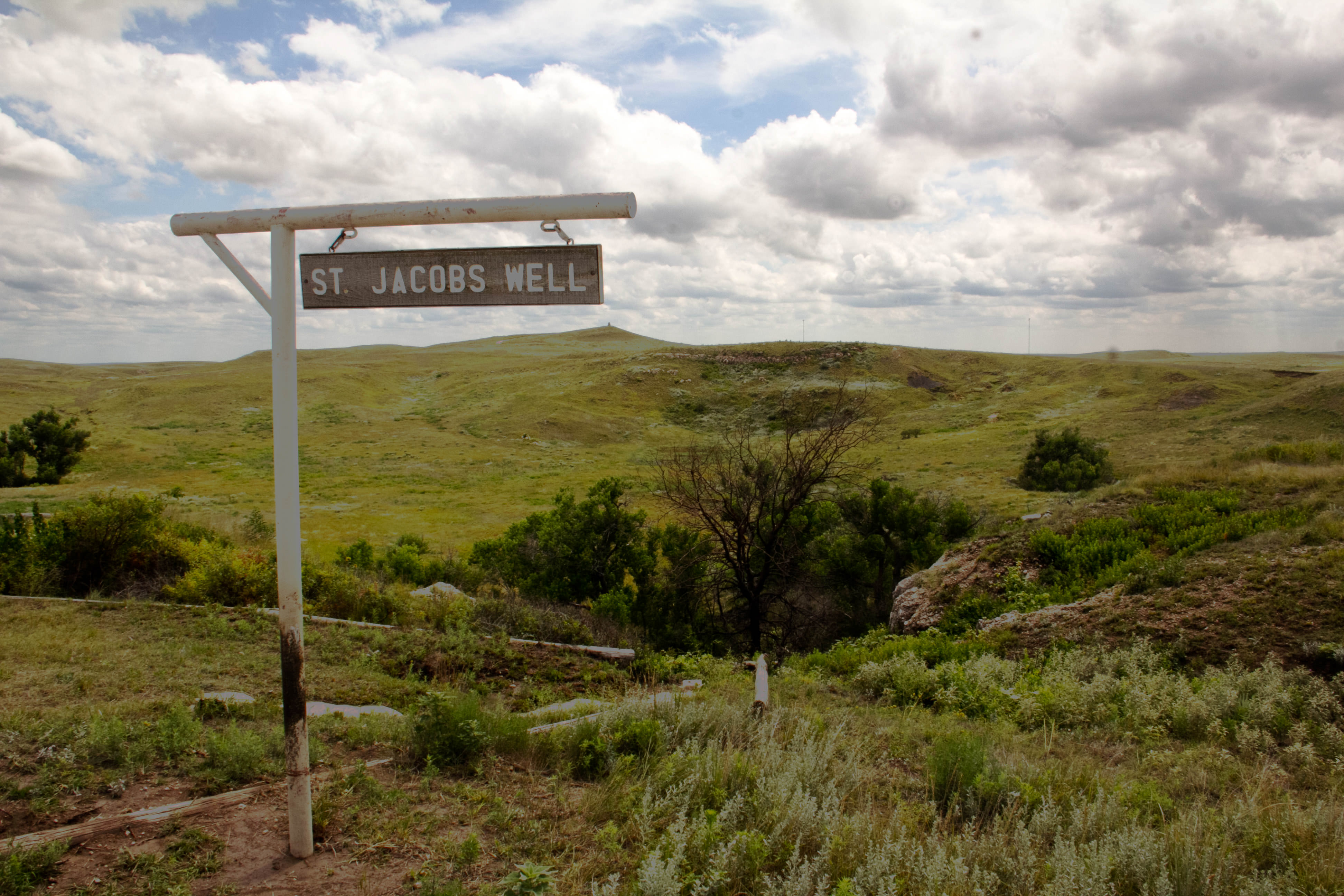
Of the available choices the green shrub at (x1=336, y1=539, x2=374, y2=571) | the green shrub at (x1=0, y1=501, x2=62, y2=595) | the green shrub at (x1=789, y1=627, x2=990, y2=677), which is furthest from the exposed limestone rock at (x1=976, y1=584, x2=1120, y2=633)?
the green shrub at (x1=0, y1=501, x2=62, y2=595)

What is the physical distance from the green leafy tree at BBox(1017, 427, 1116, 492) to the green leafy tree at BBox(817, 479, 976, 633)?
13.5 metres

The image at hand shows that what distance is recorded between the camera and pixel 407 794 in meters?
3.87

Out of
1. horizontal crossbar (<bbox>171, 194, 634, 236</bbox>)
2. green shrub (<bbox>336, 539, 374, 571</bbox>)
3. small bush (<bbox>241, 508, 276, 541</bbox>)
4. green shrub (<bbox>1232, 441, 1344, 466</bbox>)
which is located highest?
horizontal crossbar (<bbox>171, 194, 634, 236</bbox>)

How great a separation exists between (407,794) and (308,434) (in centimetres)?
5949

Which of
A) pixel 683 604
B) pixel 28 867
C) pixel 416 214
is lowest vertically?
pixel 683 604

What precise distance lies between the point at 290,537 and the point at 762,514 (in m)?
12.2

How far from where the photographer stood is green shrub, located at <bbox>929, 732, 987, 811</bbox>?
4.03 metres

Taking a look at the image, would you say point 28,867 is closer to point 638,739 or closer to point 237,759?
point 237,759

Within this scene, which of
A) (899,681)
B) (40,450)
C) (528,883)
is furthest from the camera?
(40,450)

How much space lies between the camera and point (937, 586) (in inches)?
501

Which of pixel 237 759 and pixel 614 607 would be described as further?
pixel 614 607

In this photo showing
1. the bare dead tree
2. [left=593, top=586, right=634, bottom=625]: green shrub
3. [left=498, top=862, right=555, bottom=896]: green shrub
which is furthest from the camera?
the bare dead tree

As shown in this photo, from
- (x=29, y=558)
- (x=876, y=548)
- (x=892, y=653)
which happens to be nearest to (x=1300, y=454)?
(x=876, y=548)

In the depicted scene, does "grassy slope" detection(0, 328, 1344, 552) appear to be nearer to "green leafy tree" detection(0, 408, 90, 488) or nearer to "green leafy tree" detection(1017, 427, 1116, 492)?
"green leafy tree" detection(0, 408, 90, 488)
